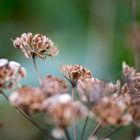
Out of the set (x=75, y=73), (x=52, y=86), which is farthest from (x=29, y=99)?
(x=75, y=73)

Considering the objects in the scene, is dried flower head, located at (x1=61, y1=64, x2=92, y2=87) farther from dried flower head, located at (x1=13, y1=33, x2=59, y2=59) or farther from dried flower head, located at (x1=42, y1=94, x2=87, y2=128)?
dried flower head, located at (x1=42, y1=94, x2=87, y2=128)

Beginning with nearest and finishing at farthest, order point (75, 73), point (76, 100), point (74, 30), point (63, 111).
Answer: point (63, 111) < point (76, 100) < point (75, 73) < point (74, 30)

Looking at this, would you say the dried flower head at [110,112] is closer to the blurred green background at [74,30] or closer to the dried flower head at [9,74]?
the dried flower head at [9,74]

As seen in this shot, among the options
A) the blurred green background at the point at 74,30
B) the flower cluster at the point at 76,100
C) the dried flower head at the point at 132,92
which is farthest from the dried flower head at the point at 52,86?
the blurred green background at the point at 74,30

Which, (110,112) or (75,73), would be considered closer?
(110,112)

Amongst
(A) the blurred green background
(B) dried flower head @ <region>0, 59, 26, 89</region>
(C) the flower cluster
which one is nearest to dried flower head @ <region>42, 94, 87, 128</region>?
(C) the flower cluster

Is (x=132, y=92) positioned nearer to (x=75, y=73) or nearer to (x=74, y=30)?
(x=75, y=73)
